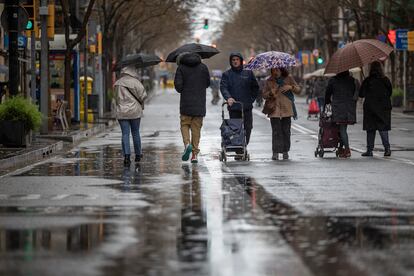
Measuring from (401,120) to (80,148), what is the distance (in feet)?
65.6

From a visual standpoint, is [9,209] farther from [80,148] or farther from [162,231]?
[80,148]

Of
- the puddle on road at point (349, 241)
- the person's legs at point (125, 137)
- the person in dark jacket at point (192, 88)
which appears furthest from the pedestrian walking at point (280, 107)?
the puddle on road at point (349, 241)

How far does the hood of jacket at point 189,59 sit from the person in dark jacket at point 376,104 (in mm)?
3078

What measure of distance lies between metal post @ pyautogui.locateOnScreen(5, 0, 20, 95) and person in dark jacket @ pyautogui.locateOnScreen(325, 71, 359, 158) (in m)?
8.19

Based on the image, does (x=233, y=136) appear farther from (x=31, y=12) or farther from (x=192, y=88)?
(x=31, y=12)

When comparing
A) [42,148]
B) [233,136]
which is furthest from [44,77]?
[233,136]

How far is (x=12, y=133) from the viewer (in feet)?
82.6

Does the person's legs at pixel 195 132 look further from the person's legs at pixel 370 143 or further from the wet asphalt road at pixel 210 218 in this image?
the person's legs at pixel 370 143

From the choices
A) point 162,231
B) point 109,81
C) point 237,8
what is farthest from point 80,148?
point 237,8

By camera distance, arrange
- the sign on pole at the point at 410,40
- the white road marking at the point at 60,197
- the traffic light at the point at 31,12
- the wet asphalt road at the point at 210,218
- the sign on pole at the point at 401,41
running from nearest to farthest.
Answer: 1. the wet asphalt road at the point at 210,218
2. the white road marking at the point at 60,197
3. the traffic light at the point at 31,12
4. the sign on pole at the point at 410,40
5. the sign on pole at the point at 401,41

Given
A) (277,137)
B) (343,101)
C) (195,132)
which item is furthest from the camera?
(343,101)

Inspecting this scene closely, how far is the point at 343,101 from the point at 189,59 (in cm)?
287

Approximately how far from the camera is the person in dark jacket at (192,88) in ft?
67.6

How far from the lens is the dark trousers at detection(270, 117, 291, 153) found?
2114cm
